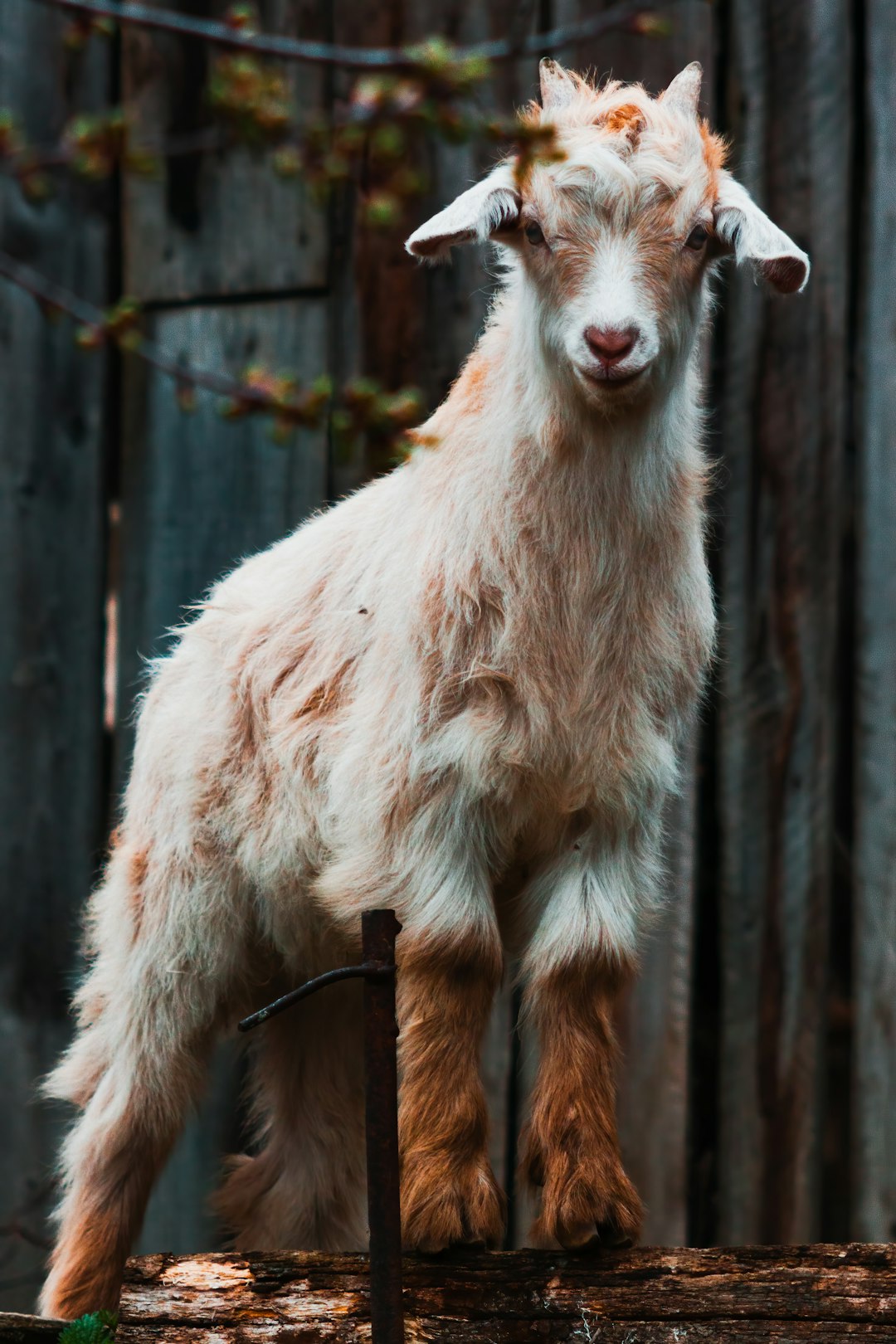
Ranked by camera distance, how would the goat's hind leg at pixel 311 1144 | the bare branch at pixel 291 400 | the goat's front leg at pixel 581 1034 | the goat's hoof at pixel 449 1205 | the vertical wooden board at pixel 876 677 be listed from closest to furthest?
the bare branch at pixel 291 400, the goat's hoof at pixel 449 1205, the goat's front leg at pixel 581 1034, the goat's hind leg at pixel 311 1144, the vertical wooden board at pixel 876 677

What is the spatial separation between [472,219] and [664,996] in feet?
7.69

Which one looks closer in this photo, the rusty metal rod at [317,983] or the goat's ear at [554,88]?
the rusty metal rod at [317,983]

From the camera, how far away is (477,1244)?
111 inches

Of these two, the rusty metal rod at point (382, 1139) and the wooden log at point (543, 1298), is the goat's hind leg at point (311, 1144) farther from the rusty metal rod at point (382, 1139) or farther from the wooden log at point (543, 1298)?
the rusty metal rod at point (382, 1139)

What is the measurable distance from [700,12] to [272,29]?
1216 millimetres

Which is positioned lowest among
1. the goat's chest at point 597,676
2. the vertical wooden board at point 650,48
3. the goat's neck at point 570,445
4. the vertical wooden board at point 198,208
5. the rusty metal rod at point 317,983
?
the rusty metal rod at point 317,983

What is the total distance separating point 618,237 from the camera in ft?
9.22

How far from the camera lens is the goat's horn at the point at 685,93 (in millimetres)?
3159

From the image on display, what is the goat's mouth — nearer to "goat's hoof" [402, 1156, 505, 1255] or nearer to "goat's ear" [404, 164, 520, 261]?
"goat's ear" [404, 164, 520, 261]

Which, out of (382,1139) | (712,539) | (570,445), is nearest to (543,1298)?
(382,1139)

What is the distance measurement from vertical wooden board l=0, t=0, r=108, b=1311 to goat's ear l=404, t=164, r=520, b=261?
193 cm

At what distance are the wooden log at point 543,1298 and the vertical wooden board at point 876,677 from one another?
1642 millimetres

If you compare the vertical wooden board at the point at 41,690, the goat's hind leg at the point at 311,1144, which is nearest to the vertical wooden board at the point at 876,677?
the goat's hind leg at the point at 311,1144

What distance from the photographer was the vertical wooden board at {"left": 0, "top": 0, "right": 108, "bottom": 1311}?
451cm
